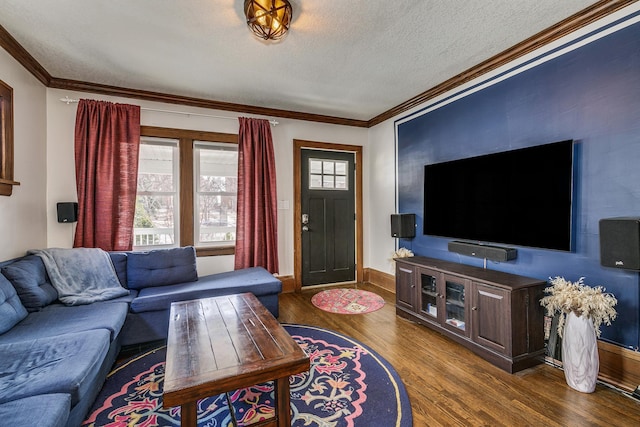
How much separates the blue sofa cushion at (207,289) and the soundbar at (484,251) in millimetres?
1952

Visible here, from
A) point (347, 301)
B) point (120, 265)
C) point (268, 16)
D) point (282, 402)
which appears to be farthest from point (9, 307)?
point (347, 301)

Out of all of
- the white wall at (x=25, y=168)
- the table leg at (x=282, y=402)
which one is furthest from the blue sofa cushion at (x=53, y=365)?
the white wall at (x=25, y=168)

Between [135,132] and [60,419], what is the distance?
3.07 metres

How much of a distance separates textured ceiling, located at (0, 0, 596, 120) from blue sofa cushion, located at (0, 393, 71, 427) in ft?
7.88

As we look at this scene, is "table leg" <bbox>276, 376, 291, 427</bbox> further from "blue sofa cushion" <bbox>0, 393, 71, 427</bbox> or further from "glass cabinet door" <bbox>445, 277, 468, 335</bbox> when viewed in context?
"glass cabinet door" <bbox>445, 277, 468, 335</bbox>

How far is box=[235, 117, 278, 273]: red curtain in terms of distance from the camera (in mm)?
3873

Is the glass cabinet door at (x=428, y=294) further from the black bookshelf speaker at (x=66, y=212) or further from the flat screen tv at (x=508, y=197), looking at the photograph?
the black bookshelf speaker at (x=66, y=212)

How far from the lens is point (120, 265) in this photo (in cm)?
300

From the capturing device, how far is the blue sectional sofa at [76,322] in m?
1.32

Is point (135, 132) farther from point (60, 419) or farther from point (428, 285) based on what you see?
point (428, 285)

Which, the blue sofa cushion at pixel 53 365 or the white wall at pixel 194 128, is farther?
the white wall at pixel 194 128

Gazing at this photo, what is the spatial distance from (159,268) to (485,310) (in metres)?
3.17

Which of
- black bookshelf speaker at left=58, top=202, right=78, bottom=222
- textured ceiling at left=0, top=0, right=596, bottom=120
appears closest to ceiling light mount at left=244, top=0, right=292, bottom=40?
textured ceiling at left=0, top=0, right=596, bottom=120

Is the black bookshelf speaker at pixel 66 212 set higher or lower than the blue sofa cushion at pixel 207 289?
higher
